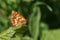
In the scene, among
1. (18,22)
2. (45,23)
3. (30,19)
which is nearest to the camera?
(18,22)

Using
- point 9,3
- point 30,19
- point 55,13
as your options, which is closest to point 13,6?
point 9,3

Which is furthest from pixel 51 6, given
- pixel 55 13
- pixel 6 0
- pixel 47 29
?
pixel 6 0

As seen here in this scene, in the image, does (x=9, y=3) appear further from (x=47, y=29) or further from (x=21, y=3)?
(x=47, y=29)

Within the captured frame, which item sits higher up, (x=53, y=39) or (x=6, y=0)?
(x=6, y=0)

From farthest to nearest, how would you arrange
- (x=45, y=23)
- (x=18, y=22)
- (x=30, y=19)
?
(x=45, y=23) < (x=30, y=19) < (x=18, y=22)

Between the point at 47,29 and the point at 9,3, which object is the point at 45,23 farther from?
the point at 9,3

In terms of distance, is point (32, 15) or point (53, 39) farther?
point (32, 15)
